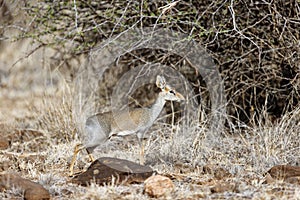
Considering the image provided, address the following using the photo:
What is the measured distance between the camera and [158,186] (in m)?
3.41

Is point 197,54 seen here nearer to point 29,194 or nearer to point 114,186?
point 114,186

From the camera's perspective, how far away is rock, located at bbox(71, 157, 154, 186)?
12.2 ft

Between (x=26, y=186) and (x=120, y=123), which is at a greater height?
(x=120, y=123)

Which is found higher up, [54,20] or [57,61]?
[54,20]

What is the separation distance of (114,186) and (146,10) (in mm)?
2323

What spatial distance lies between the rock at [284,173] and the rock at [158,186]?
2.42 ft

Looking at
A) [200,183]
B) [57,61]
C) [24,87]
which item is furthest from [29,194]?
[24,87]

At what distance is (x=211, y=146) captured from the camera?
15.9 feet

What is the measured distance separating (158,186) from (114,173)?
46 centimetres

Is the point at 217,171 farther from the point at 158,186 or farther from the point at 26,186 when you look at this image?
the point at 26,186

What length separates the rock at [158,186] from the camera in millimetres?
3369

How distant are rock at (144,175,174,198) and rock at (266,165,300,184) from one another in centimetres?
74

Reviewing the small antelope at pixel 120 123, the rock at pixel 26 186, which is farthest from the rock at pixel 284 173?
the rock at pixel 26 186

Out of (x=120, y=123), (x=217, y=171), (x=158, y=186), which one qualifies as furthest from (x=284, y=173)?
(x=120, y=123)
